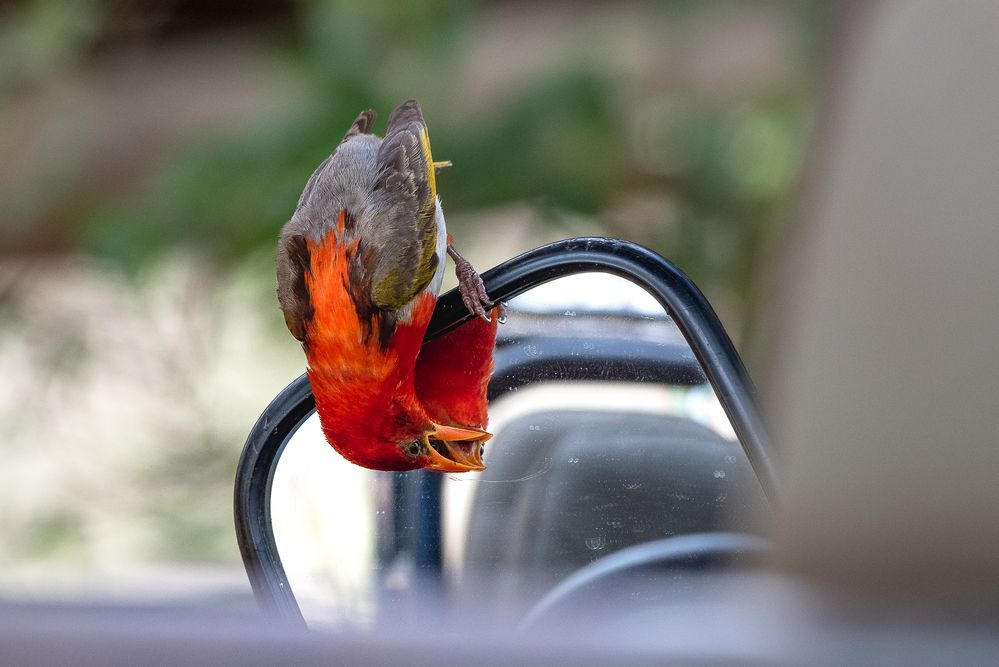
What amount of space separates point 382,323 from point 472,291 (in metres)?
0.08

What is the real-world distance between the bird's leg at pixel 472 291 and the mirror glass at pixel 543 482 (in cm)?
2

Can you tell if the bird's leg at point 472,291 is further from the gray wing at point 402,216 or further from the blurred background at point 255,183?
the blurred background at point 255,183

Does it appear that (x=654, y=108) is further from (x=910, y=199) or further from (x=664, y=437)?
(x=910, y=199)

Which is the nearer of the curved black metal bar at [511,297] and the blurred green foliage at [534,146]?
the curved black metal bar at [511,297]

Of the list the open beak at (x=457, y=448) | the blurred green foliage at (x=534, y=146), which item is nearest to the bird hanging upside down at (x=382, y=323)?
the open beak at (x=457, y=448)

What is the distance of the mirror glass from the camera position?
0.81m

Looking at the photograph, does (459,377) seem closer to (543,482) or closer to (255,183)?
(543,482)

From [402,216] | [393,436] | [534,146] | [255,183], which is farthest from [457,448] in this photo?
[534,146]

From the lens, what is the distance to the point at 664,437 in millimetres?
823

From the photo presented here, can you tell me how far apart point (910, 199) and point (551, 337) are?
300mm

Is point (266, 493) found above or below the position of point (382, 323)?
below

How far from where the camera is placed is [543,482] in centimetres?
84

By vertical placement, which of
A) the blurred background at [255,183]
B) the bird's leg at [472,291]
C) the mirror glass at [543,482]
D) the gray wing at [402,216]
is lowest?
the mirror glass at [543,482]

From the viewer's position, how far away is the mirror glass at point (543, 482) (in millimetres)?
809
